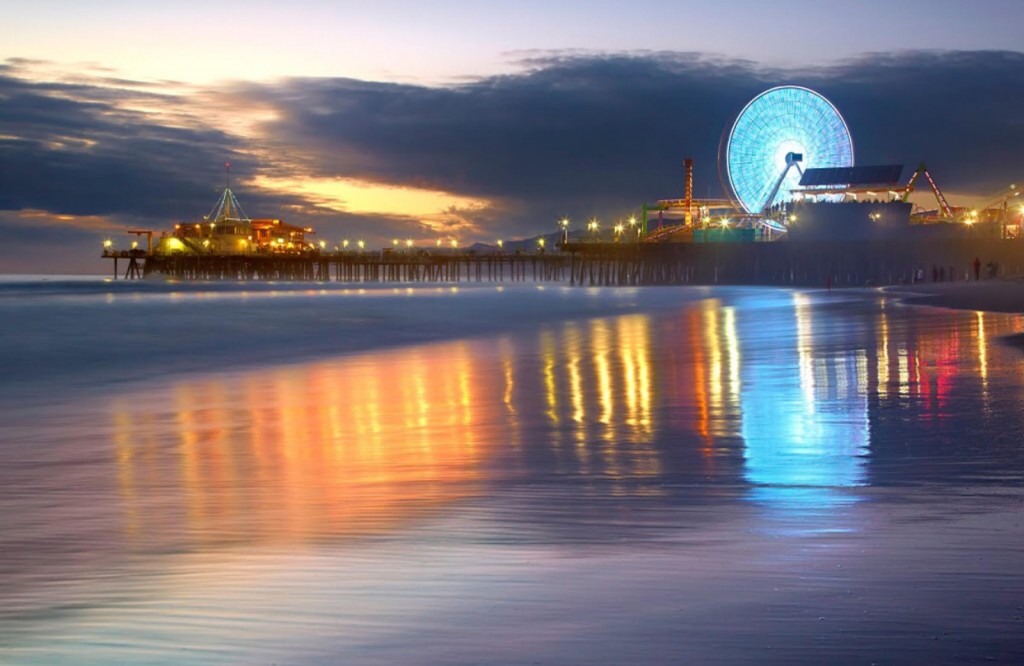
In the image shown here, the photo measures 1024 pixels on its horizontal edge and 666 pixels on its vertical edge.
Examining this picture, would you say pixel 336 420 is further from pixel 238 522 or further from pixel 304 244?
pixel 304 244

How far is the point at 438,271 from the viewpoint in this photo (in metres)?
151

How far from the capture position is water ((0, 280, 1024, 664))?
4.26 m

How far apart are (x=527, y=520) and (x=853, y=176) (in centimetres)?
9222

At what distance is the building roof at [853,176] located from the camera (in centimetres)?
9088

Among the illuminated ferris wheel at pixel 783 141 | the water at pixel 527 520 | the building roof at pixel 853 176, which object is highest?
the illuminated ferris wheel at pixel 783 141

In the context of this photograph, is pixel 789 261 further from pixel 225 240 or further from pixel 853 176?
pixel 225 240

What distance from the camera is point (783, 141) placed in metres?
94.7

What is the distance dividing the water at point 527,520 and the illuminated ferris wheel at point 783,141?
81279mm

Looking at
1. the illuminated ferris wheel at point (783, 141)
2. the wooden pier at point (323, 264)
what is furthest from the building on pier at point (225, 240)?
the illuminated ferris wheel at point (783, 141)

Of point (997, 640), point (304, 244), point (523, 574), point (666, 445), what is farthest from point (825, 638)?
point (304, 244)

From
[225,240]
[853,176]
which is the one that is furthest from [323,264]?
[853,176]

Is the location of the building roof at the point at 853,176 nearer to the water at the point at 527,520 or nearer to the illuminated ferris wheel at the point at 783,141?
the illuminated ferris wheel at the point at 783,141

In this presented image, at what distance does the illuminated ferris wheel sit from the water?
81279 mm

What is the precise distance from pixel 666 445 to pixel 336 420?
424 centimetres
